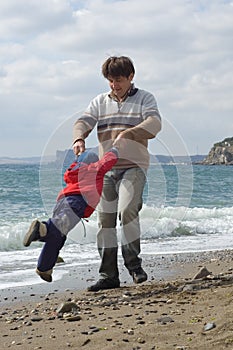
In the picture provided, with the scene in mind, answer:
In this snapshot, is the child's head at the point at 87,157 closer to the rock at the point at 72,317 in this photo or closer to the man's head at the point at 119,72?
the man's head at the point at 119,72

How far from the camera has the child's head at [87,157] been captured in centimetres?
516

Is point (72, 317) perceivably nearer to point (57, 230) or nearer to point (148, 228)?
point (57, 230)

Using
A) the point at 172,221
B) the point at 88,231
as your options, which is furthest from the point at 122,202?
the point at 172,221

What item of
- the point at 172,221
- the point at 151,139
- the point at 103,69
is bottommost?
the point at 172,221

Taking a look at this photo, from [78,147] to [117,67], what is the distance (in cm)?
78

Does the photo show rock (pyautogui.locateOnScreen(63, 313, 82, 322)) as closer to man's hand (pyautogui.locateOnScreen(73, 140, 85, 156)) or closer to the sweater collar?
man's hand (pyautogui.locateOnScreen(73, 140, 85, 156))

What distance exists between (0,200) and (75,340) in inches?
729

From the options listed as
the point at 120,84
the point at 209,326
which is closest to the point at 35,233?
the point at 120,84

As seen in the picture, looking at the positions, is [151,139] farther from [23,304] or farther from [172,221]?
[172,221]

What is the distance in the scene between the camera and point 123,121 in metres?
5.41

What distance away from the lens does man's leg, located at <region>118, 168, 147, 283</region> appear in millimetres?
5375

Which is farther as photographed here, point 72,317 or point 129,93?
point 129,93

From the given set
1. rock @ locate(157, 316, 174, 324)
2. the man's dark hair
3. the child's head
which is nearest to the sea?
the child's head

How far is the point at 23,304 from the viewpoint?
215 inches
